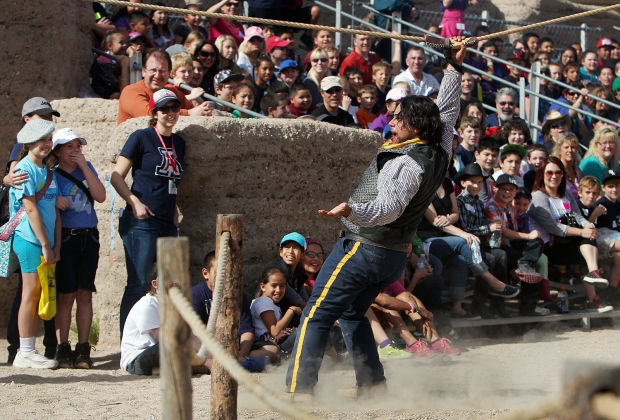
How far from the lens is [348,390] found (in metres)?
5.13

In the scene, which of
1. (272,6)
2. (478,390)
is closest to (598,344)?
(478,390)

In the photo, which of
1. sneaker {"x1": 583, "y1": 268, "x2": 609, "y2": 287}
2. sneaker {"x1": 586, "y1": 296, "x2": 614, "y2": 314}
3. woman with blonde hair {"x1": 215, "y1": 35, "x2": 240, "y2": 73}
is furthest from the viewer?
woman with blonde hair {"x1": 215, "y1": 35, "x2": 240, "y2": 73}

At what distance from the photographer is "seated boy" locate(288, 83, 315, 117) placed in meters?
8.04

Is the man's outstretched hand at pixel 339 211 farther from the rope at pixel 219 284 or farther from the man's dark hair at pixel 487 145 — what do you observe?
the man's dark hair at pixel 487 145

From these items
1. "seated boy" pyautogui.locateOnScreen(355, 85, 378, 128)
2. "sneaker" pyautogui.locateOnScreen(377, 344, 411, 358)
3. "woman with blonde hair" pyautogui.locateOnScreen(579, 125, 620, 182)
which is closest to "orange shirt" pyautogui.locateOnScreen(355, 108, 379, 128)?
"seated boy" pyautogui.locateOnScreen(355, 85, 378, 128)

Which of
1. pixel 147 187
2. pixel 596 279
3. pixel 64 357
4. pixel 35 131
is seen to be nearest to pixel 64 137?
pixel 35 131

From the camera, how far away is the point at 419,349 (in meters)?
6.58

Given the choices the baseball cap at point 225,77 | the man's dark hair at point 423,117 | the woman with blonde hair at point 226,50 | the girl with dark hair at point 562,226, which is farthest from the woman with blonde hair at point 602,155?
the man's dark hair at point 423,117

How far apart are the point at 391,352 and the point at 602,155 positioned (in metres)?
4.12

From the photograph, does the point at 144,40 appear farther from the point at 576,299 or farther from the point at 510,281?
the point at 576,299

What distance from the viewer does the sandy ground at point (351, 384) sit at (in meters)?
4.77

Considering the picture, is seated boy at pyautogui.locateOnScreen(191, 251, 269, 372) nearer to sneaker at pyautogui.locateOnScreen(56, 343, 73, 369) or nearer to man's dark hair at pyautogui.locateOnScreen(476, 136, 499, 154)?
sneaker at pyautogui.locateOnScreen(56, 343, 73, 369)

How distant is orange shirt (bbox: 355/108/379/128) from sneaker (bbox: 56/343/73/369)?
3.93m

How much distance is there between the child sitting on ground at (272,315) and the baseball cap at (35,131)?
6.02 ft
